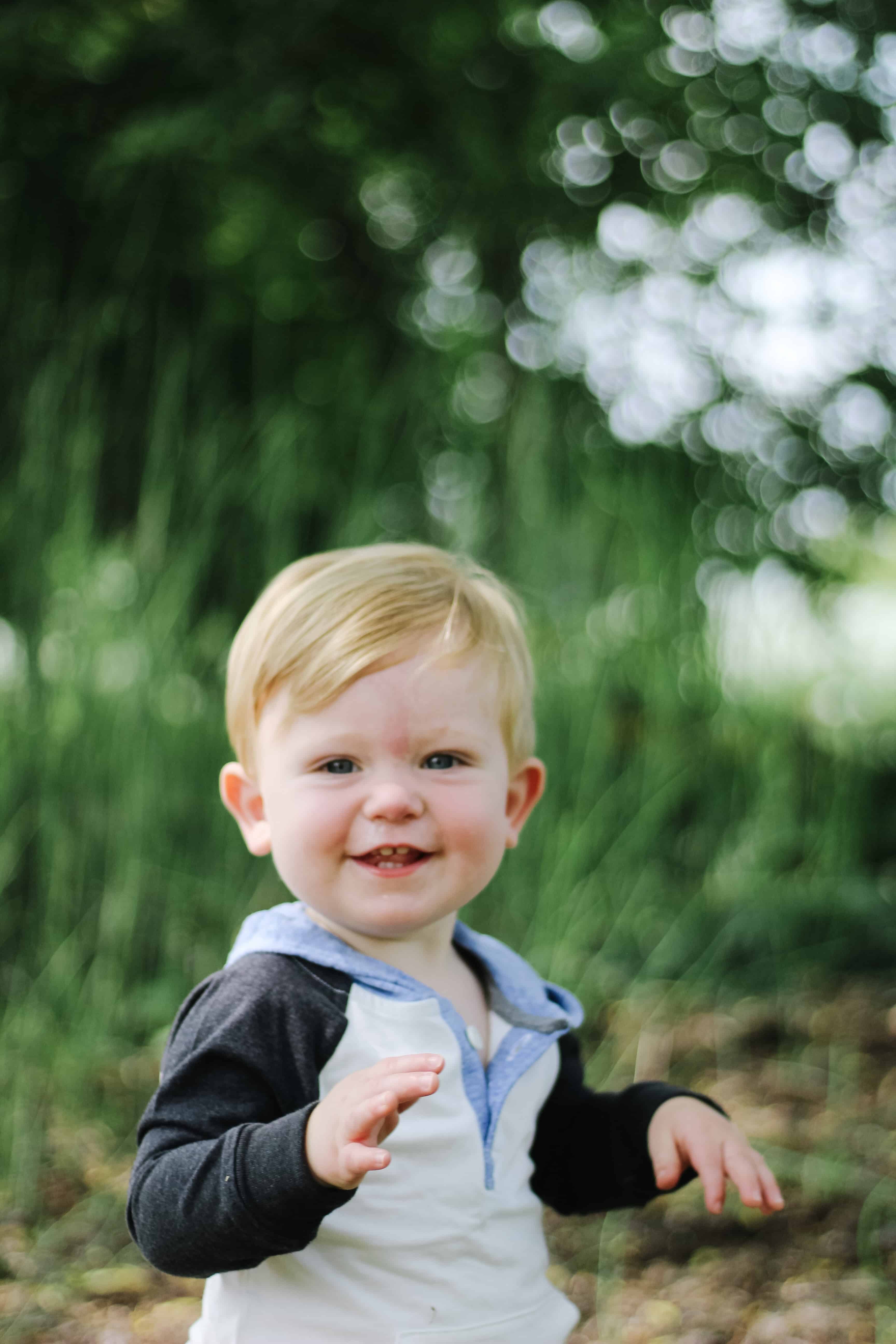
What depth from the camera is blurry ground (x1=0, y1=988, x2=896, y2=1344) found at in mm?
1582

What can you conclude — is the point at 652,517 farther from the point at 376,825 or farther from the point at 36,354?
the point at 376,825

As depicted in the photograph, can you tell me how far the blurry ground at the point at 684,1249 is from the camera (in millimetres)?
1582

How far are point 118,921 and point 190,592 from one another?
2.55ft

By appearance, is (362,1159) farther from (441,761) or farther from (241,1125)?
(441,761)

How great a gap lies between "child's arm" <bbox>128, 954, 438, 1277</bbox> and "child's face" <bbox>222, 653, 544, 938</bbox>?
8cm

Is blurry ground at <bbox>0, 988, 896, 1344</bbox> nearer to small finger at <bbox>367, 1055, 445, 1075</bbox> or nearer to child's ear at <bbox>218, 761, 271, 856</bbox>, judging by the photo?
child's ear at <bbox>218, 761, 271, 856</bbox>

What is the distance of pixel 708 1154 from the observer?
1.07m

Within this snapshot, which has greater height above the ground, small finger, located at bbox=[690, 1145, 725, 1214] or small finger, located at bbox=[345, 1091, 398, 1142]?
small finger, located at bbox=[345, 1091, 398, 1142]

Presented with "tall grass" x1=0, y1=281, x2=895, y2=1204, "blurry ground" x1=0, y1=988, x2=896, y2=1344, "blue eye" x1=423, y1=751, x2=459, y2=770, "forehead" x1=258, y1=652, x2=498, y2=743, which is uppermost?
"forehead" x1=258, y1=652, x2=498, y2=743

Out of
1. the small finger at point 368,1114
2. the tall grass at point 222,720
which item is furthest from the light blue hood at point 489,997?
Result: the tall grass at point 222,720

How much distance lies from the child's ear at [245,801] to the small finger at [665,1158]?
0.49 meters

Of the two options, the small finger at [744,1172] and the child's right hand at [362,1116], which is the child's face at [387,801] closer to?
the child's right hand at [362,1116]

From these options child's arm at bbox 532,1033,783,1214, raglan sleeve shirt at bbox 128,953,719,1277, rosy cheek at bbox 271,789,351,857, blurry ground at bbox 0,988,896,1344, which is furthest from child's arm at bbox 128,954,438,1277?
blurry ground at bbox 0,988,896,1344

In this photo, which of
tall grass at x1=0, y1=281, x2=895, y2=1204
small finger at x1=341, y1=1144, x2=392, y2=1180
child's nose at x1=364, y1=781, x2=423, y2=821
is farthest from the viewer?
tall grass at x1=0, y1=281, x2=895, y2=1204
